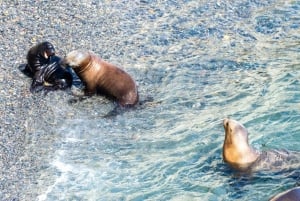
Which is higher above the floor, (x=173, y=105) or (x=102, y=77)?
(x=102, y=77)

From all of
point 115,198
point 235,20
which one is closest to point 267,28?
point 235,20

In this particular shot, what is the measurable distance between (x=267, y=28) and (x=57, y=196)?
5056 millimetres

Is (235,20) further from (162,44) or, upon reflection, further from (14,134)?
(14,134)

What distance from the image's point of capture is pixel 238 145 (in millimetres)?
7469

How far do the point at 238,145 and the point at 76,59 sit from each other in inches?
132

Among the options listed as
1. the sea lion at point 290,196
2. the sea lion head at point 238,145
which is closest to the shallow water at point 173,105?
the sea lion head at point 238,145

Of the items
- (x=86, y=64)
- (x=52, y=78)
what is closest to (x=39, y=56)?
(x=52, y=78)

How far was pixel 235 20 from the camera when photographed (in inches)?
459

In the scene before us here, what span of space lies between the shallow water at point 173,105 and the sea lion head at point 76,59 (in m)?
0.55

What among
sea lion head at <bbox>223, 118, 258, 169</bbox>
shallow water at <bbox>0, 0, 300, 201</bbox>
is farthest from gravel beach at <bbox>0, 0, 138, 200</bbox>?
sea lion head at <bbox>223, 118, 258, 169</bbox>

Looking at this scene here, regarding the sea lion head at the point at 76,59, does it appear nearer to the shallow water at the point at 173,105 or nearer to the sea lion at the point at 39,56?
the sea lion at the point at 39,56

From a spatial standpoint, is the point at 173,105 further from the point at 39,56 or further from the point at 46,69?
the point at 39,56

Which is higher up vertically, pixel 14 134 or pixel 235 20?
pixel 235 20

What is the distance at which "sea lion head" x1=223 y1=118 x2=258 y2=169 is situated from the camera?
7445 millimetres
